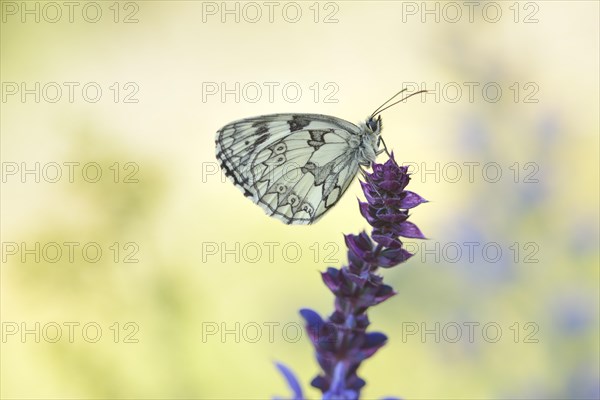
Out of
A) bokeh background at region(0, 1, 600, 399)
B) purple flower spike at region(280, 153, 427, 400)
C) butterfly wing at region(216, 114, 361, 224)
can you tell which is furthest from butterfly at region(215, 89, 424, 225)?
bokeh background at region(0, 1, 600, 399)

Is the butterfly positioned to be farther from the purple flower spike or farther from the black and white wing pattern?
the purple flower spike

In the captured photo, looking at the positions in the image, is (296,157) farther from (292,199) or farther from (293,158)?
(292,199)

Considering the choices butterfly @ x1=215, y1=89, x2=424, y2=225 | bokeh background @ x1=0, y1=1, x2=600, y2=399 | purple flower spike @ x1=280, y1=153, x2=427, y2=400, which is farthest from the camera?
bokeh background @ x1=0, y1=1, x2=600, y2=399

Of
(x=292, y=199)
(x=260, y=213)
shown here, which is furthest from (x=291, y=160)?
(x=260, y=213)

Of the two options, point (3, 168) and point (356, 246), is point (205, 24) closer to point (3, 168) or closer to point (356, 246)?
point (3, 168)

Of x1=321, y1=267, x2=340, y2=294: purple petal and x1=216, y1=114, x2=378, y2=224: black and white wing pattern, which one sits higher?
x1=216, y1=114, x2=378, y2=224: black and white wing pattern

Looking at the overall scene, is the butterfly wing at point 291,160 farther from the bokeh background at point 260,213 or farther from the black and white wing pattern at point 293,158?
the bokeh background at point 260,213

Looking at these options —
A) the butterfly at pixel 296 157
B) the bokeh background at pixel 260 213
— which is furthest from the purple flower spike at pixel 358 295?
the bokeh background at pixel 260 213

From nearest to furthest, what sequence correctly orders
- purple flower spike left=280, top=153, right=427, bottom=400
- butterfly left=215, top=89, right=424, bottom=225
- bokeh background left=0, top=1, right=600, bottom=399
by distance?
purple flower spike left=280, top=153, right=427, bottom=400
butterfly left=215, top=89, right=424, bottom=225
bokeh background left=0, top=1, right=600, bottom=399
